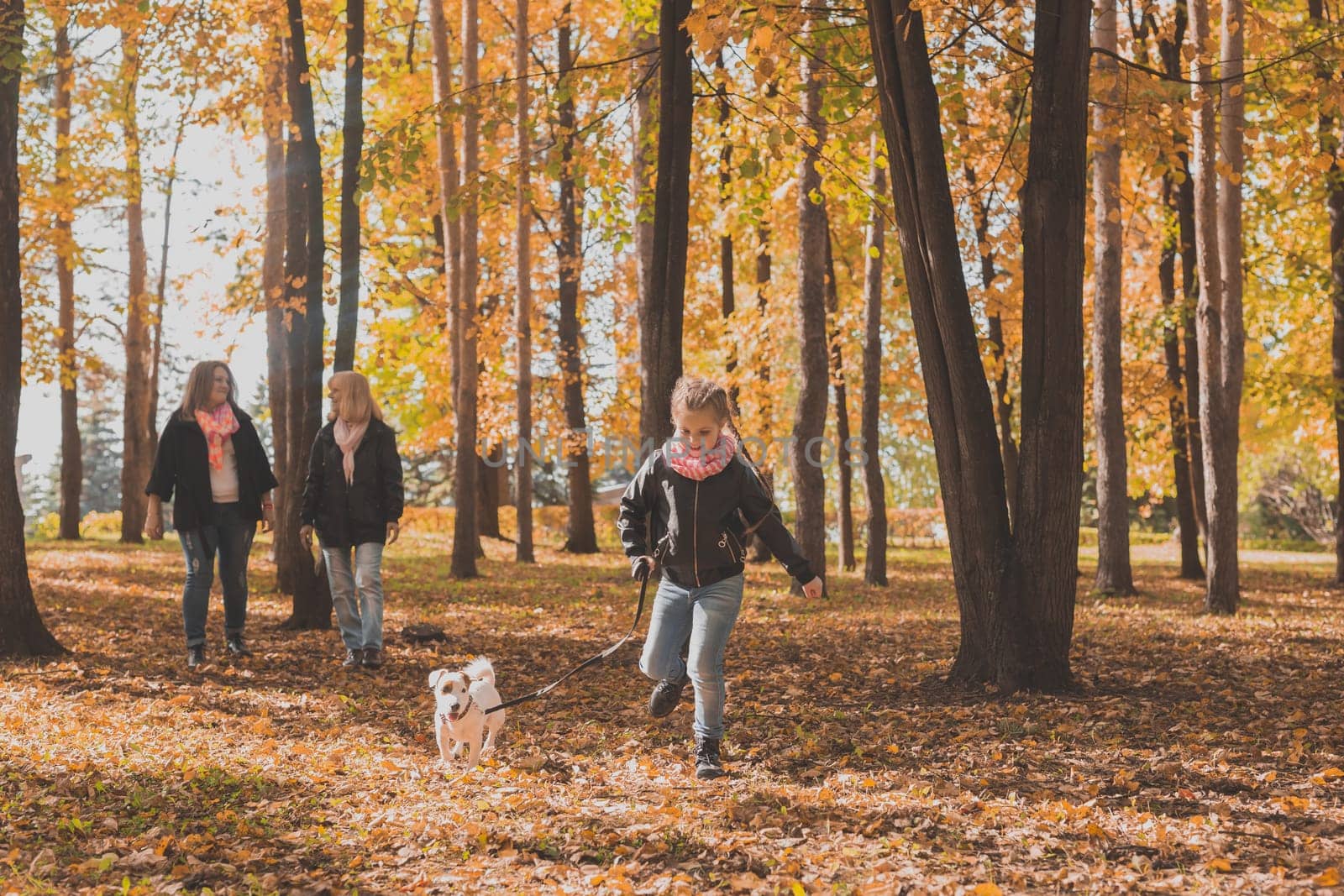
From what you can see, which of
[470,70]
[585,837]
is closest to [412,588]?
[470,70]

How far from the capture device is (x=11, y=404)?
8.30 m

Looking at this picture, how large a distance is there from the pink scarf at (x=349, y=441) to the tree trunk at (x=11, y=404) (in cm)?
242

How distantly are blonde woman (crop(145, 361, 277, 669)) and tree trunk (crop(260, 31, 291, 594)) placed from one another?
11.3ft

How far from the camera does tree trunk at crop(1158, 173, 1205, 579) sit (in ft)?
54.3

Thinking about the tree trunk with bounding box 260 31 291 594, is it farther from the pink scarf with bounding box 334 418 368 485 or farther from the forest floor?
the pink scarf with bounding box 334 418 368 485

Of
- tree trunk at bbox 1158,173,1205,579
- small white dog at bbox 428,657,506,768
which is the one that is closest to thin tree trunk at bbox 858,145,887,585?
tree trunk at bbox 1158,173,1205,579

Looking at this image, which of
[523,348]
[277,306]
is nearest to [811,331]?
[277,306]

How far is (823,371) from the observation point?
45.1 ft

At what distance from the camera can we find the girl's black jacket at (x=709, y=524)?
5211 millimetres

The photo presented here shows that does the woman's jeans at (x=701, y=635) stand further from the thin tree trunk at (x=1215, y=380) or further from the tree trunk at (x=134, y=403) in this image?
the tree trunk at (x=134, y=403)

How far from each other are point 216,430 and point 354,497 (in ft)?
3.71

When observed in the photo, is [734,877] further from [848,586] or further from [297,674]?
[848,586]

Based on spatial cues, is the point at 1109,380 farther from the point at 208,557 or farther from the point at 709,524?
the point at 208,557

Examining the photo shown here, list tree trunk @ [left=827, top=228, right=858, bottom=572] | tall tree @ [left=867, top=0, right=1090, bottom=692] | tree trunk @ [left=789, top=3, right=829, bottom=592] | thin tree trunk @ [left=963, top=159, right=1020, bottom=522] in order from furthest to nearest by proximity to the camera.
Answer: tree trunk @ [left=827, top=228, right=858, bottom=572], thin tree trunk @ [left=963, top=159, right=1020, bottom=522], tree trunk @ [left=789, top=3, right=829, bottom=592], tall tree @ [left=867, top=0, right=1090, bottom=692]
